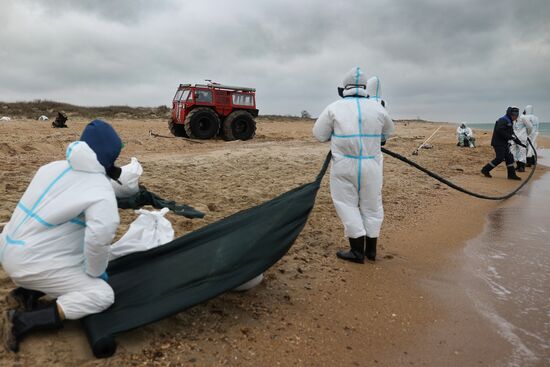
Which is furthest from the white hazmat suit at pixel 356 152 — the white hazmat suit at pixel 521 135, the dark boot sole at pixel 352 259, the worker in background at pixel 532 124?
the worker in background at pixel 532 124

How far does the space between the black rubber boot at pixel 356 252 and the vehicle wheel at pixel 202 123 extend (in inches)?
383

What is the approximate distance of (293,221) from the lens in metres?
3.14

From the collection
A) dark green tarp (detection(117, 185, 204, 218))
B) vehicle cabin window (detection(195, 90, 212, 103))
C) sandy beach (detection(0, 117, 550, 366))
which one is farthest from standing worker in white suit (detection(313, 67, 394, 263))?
vehicle cabin window (detection(195, 90, 212, 103))

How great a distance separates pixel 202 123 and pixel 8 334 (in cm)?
1155

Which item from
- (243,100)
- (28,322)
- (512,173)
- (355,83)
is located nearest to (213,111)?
(243,100)

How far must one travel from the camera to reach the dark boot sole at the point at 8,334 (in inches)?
86.8

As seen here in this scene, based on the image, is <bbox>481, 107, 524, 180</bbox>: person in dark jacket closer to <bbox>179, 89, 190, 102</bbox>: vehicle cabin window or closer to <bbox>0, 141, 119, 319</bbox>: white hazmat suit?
<bbox>179, 89, 190, 102</bbox>: vehicle cabin window

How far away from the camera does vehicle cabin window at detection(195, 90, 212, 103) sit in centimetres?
1332

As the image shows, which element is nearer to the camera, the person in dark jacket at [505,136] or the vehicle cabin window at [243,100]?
the person in dark jacket at [505,136]

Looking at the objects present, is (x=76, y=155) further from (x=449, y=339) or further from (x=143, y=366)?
(x=449, y=339)

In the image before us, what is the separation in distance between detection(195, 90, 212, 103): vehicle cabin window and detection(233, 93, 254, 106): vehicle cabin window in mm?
861

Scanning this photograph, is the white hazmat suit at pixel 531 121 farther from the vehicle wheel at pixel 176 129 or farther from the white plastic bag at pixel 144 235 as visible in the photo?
the white plastic bag at pixel 144 235

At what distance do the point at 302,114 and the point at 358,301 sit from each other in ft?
139

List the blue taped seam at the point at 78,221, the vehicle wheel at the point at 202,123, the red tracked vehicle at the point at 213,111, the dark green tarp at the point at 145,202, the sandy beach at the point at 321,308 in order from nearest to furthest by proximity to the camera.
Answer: the blue taped seam at the point at 78,221
the sandy beach at the point at 321,308
the dark green tarp at the point at 145,202
the vehicle wheel at the point at 202,123
the red tracked vehicle at the point at 213,111
